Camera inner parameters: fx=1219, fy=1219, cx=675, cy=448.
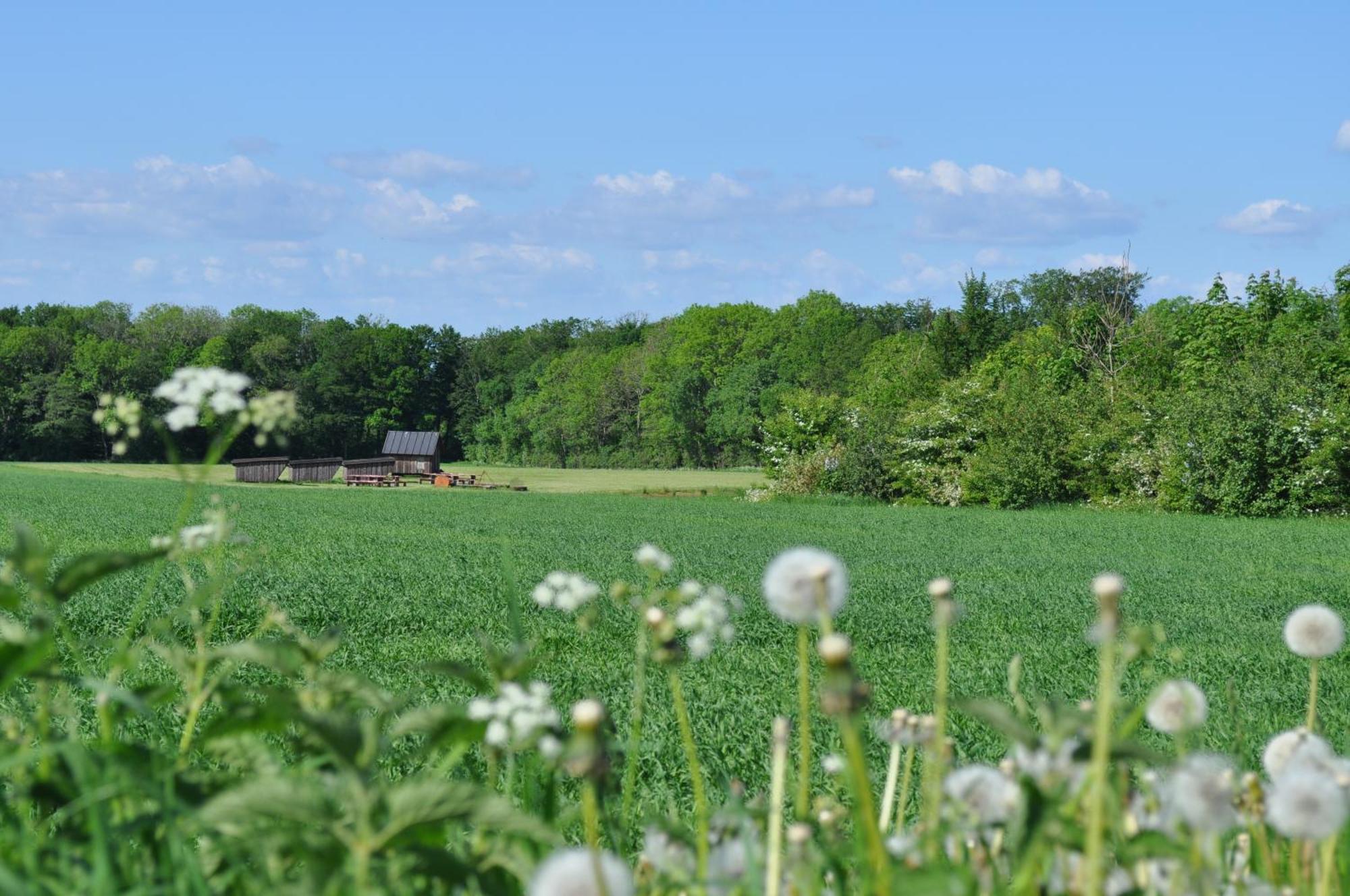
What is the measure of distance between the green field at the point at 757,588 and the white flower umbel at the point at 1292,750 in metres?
0.41

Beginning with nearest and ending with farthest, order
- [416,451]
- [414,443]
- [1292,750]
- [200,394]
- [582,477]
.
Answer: [200,394] → [1292,750] → [416,451] → [414,443] → [582,477]

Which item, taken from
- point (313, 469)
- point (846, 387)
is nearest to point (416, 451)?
point (313, 469)

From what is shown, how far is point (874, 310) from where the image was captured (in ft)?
230

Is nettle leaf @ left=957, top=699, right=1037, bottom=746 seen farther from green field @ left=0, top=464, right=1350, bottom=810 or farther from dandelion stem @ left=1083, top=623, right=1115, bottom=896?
green field @ left=0, top=464, right=1350, bottom=810

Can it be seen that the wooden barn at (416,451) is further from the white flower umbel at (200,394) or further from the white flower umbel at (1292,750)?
the white flower umbel at (1292,750)

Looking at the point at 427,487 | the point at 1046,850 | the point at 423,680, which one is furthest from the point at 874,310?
the point at 1046,850

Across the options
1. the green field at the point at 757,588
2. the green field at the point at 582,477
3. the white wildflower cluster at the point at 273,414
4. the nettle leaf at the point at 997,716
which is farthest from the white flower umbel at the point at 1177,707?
the green field at the point at 582,477

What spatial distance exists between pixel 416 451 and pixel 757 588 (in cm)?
3682

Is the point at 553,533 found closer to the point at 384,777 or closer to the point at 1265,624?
the point at 1265,624

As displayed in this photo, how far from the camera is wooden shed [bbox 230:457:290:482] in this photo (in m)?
40.6

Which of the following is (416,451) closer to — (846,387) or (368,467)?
(368,467)

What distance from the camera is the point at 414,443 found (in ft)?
156

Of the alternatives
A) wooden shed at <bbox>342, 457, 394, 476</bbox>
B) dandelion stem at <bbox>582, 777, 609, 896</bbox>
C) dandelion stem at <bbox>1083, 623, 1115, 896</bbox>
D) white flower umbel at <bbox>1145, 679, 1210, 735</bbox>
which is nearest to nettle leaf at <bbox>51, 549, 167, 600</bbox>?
dandelion stem at <bbox>582, 777, 609, 896</bbox>

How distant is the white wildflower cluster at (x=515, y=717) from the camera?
4.23ft
